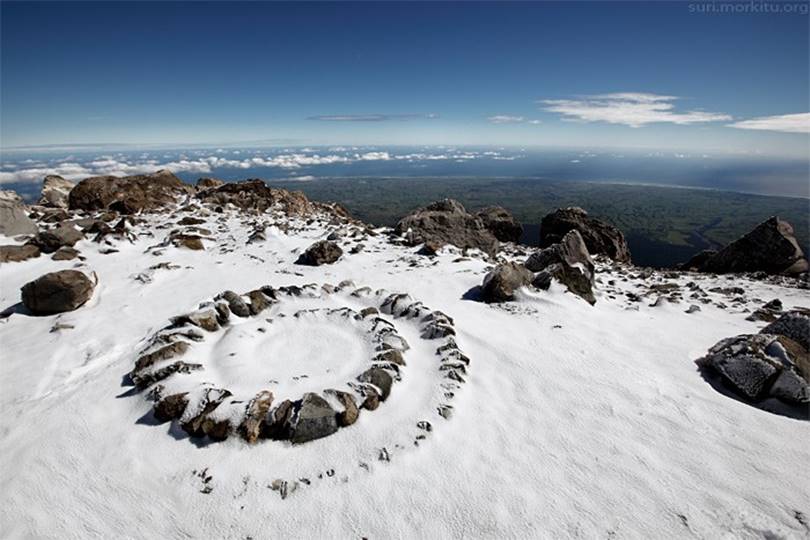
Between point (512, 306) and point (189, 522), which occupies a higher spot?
point (512, 306)

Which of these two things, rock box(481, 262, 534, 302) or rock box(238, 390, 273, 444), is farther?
rock box(481, 262, 534, 302)

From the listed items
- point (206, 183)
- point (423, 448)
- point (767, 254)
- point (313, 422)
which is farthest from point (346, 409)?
point (206, 183)

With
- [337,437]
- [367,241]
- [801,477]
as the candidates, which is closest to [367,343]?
[337,437]

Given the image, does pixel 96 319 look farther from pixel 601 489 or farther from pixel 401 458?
pixel 601 489

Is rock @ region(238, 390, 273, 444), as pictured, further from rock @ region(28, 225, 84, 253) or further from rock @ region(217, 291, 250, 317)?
rock @ region(28, 225, 84, 253)

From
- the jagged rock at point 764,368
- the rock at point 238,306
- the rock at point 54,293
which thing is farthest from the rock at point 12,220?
the jagged rock at point 764,368

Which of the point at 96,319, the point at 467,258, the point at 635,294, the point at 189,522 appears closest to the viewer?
the point at 189,522

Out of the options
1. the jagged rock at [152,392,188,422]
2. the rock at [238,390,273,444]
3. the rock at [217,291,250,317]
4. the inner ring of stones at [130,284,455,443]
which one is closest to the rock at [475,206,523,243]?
the inner ring of stones at [130,284,455,443]
